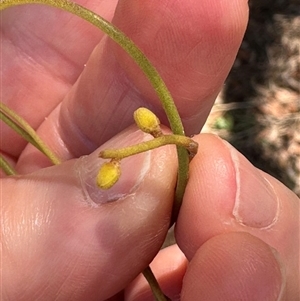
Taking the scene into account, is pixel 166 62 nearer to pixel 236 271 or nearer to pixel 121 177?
pixel 121 177

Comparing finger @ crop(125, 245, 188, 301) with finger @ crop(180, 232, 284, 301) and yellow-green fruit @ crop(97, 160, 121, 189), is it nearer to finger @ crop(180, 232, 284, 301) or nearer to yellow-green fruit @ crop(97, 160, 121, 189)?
finger @ crop(180, 232, 284, 301)

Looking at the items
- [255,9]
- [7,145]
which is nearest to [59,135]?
[7,145]

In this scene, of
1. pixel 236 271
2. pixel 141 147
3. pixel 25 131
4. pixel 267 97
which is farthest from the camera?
pixel 267 97


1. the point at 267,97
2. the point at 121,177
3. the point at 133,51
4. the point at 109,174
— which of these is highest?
the point at 133,51

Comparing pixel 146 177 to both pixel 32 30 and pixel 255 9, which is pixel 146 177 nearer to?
pixel 32 30

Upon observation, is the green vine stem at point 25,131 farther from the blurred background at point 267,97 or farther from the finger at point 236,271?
the blurred background at point 267,97

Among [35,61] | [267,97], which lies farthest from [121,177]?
[267,97]

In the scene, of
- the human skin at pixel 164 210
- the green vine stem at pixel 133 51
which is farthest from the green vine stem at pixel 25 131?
the green vine stem at pixel 133 51
